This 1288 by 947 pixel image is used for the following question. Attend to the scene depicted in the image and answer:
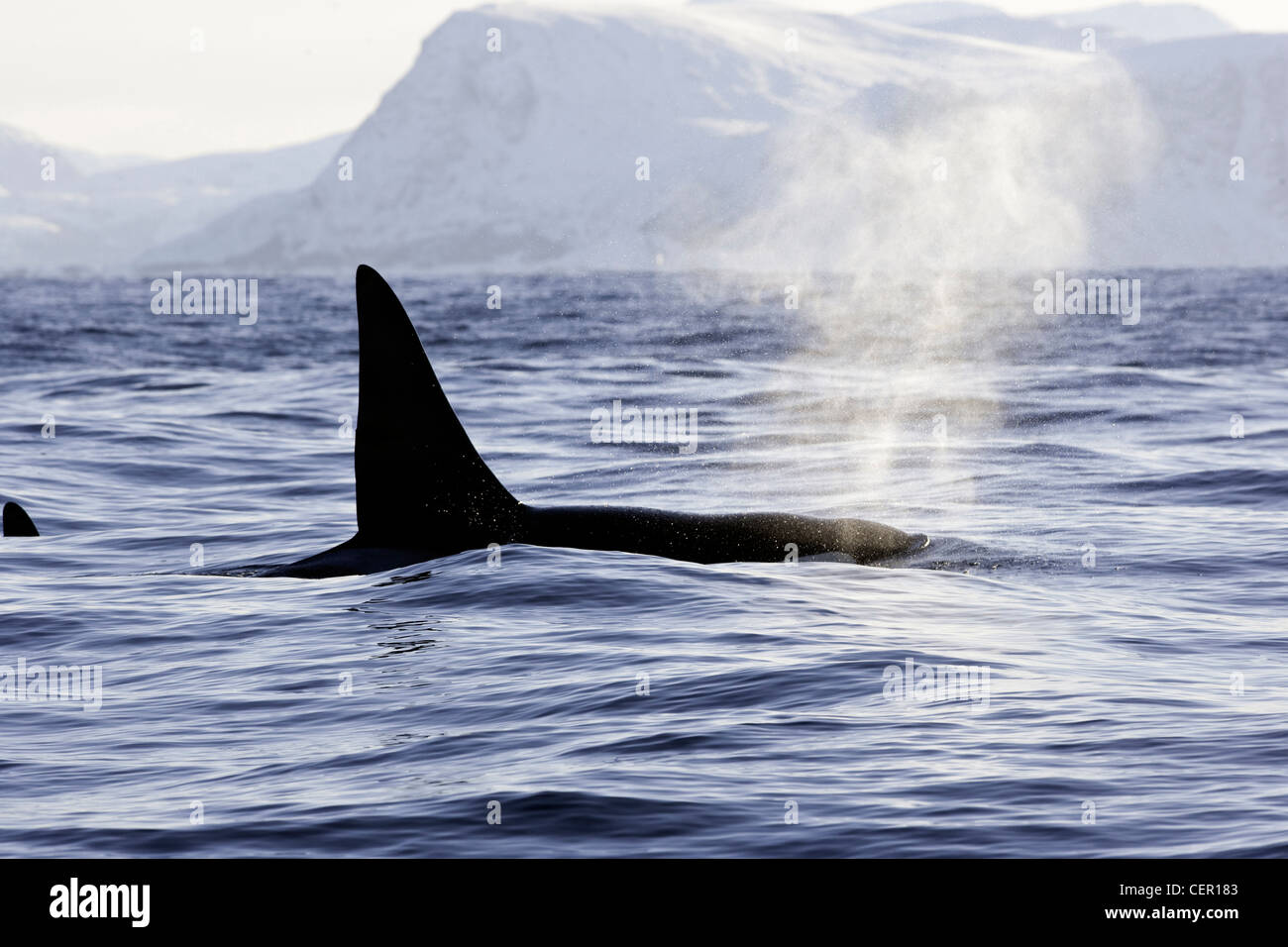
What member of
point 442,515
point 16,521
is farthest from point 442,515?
point 16,521

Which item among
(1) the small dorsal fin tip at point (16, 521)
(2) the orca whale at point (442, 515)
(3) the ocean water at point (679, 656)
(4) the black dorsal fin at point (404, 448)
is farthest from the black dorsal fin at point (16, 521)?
(4) the black dorsal fin at point (404, 448)

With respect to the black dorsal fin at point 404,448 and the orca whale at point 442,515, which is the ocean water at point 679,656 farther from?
the black dorsal fin at point 404,448

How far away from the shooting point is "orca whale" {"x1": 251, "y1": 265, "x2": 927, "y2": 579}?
10.8m

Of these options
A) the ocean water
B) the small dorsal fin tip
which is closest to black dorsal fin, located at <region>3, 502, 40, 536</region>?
the small dorsal fin tip

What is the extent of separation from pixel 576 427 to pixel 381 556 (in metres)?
12.8

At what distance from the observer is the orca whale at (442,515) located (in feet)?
35.5

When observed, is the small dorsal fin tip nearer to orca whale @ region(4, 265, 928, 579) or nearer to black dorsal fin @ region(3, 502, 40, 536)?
black dorsal fin @ region(3, 502, 40, 536)

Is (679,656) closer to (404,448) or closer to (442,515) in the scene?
(404,448)

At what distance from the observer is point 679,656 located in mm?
9422

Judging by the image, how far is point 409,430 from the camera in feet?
35.9
